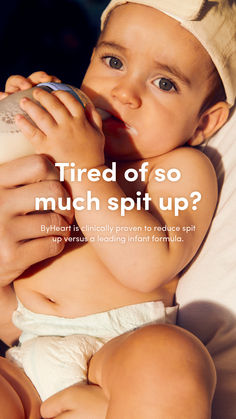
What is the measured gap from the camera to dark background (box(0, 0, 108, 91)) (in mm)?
1758

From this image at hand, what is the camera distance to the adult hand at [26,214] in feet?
2.60

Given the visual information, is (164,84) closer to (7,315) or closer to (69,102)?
(69,102)

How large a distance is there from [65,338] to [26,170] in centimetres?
40

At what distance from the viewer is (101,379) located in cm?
82

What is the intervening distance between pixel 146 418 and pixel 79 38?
1754mm

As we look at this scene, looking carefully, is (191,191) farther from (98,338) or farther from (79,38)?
(79,38)

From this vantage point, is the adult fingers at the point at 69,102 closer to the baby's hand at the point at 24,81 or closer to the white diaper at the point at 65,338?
the baby's hand at the point at 24,81

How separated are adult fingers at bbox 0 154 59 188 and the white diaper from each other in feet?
1.13

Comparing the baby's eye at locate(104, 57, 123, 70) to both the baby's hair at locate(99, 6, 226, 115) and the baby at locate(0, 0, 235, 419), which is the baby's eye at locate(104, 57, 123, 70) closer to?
the baby at locate(0, 0, 235, 419)

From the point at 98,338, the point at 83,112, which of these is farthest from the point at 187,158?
the point at 98,338

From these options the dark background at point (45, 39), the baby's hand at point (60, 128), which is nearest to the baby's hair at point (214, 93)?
the baby's hand at point (60, 128)

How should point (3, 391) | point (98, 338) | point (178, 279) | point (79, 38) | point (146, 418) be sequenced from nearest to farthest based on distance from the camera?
point (146, 418), point (3, 391), point (98, 338), point (178, 279), point (79, 38)

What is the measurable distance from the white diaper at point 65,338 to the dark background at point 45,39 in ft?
3.51

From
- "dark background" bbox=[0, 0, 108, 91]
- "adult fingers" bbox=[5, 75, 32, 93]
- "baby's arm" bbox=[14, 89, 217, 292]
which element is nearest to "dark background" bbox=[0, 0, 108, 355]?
"dark background" bbox=[0, 0, 108, 91]
